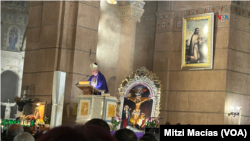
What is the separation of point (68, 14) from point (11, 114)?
12.3 metres

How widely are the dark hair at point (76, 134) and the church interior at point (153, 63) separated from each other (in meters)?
10.6

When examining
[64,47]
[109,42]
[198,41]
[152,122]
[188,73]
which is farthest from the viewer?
[109,42]

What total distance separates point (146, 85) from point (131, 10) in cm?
344

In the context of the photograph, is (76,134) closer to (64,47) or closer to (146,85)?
(64,47)

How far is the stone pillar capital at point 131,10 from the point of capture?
16.0m

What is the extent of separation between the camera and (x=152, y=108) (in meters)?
14.1

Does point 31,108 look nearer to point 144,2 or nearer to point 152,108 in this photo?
point 152,108

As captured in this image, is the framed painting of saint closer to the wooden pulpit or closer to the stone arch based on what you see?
the wooden pulpit

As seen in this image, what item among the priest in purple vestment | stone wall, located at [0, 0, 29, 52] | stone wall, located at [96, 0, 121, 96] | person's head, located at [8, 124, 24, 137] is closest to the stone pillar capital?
stone wall, located at [96, 0, 121, 96]

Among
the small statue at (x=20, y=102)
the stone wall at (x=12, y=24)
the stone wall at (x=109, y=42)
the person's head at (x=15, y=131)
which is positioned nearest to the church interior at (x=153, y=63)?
the small statue at (x=20, y=102)

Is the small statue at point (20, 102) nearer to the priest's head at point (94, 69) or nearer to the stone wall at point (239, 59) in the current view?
the priest's head at point (94, 69)

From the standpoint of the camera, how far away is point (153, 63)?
16484mm

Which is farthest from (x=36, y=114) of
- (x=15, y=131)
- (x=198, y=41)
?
(x=15, y=131)

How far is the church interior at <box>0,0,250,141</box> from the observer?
1362 cm
